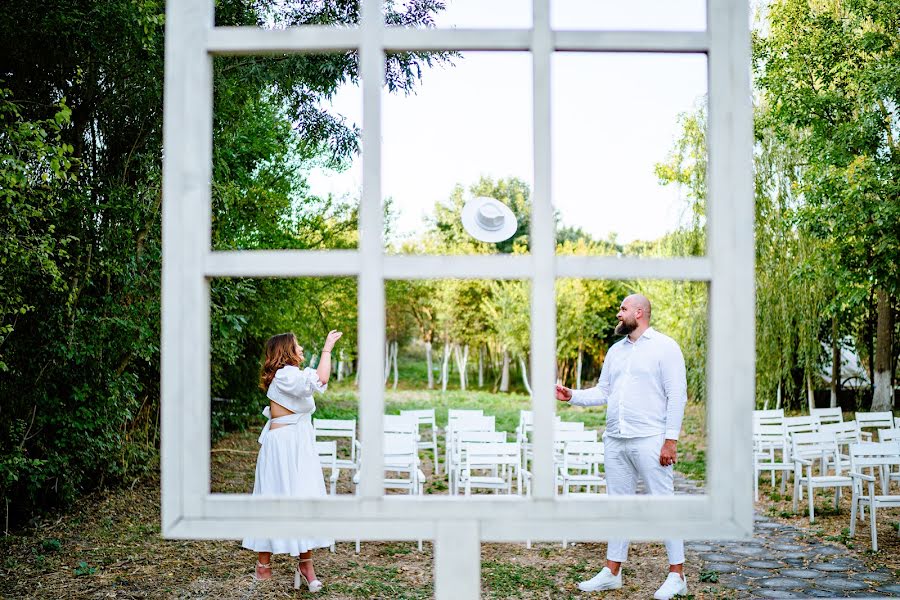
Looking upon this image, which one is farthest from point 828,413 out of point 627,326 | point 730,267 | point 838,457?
point 730,267

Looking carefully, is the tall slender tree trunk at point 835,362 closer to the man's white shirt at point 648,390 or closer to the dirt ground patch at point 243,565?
the dirt ground patch at point 243,565

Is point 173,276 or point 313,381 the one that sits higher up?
point 173,276

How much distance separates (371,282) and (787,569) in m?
5.34

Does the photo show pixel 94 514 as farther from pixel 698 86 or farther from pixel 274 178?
pixel 698 86

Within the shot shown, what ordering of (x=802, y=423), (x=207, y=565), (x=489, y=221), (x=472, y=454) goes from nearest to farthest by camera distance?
(x=207, y=565)
(x=472, y=454)
(x=489, y=221)
(x=802, y=423)

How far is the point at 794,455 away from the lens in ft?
24.4

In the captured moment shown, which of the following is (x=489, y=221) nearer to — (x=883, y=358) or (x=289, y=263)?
(x=289, y=263)

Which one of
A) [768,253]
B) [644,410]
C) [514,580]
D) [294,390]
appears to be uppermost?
[768,253]

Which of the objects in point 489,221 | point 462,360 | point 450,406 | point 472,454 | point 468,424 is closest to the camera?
point 472,454

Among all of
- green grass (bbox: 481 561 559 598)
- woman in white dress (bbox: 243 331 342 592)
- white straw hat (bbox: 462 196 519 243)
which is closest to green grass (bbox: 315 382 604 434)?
white straw hat (bbox: 462 196 519 243)

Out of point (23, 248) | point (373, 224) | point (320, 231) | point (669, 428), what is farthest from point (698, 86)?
point (373, 224)

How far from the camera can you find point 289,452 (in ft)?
17.2

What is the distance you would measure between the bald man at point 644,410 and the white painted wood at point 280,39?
3446mm

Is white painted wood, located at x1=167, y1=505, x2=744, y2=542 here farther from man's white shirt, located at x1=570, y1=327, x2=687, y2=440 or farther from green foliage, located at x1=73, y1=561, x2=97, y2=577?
green foliage, located at x1=73, y1=561, x2=97, y2=577
